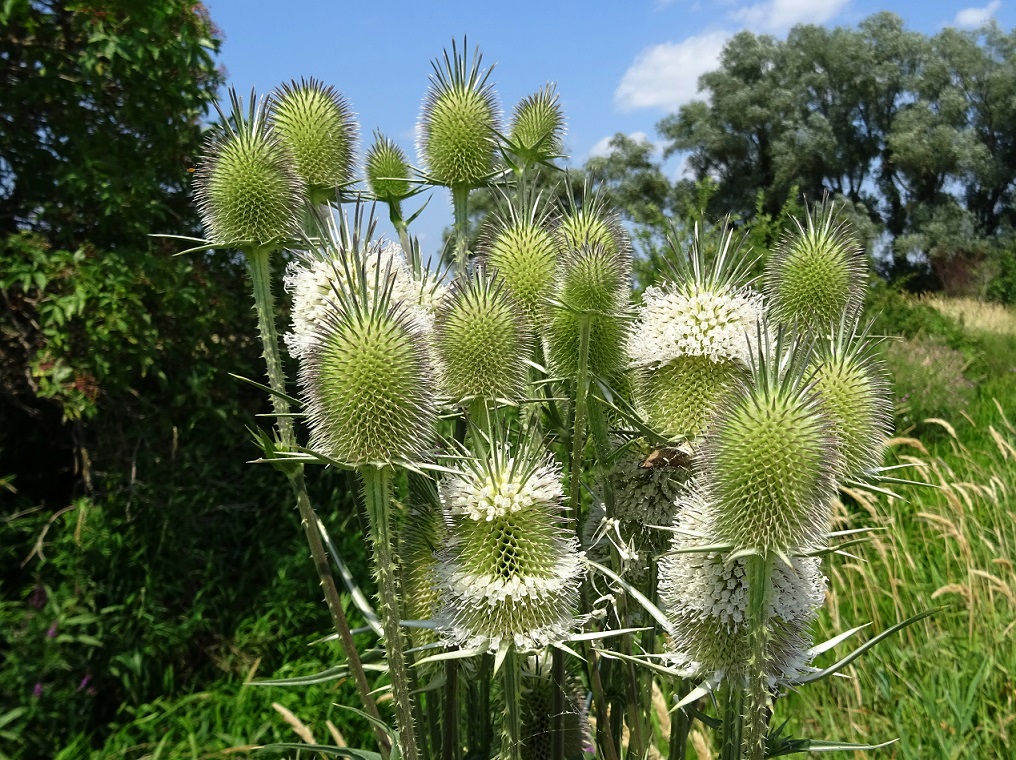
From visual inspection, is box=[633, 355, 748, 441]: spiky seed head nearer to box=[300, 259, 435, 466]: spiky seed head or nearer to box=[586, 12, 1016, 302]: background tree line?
box=[300, 259, 435, 466]: spiky seed head

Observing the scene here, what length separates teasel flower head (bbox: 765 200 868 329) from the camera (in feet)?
5.68

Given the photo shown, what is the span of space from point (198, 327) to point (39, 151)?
137 cm

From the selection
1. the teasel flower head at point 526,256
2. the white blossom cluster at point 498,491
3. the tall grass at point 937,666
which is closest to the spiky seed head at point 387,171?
the teasel flower head at point 526,256

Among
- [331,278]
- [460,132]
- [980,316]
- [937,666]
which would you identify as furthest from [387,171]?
[980,316]

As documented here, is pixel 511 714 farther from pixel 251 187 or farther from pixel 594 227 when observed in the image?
pixel 251 187

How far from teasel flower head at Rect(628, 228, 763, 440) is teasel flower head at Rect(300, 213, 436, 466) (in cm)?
52

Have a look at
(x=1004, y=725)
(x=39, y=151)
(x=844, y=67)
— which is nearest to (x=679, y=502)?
(x=1004, y=725)

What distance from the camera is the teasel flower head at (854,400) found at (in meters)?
1.56

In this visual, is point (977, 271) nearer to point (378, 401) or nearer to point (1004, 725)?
point (1004, 725)

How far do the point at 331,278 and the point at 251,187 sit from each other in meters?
0.46

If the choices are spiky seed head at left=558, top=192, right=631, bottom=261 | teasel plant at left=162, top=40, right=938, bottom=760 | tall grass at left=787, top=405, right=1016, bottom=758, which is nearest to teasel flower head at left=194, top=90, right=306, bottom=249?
teasel plant at left=162, top=40, right=938, bottom=760

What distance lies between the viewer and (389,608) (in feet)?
4.41

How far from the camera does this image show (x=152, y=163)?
476cm

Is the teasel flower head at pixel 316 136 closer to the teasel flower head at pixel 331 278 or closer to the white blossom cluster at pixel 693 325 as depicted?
the teasel flower head at pixel 331 278
